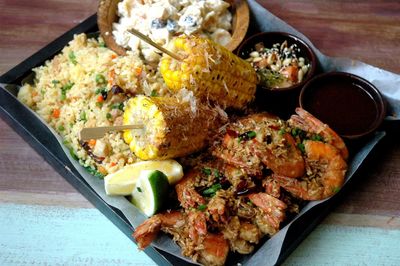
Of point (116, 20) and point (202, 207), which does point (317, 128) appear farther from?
point (116, 20)

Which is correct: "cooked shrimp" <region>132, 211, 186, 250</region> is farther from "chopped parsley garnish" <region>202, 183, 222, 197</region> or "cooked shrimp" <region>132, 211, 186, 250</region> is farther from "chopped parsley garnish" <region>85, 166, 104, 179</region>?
"chopped parsley garnish" <region>85, 166, 104, 179</region>

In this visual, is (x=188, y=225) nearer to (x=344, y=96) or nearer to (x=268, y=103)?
(x=268, y=103)

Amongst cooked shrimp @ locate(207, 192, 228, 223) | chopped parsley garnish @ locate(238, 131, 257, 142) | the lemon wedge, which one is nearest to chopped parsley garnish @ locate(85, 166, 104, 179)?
the lemon wedge

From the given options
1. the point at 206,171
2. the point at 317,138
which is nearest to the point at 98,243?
the point at 206,171

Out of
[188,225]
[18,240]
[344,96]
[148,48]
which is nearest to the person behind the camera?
[188,225]

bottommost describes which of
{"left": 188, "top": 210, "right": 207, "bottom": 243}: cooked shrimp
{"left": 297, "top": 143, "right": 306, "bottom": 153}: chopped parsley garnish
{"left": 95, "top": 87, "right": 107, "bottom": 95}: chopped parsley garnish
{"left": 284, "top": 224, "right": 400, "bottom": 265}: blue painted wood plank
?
{"left": 284, "top": 224, "right": 400, "bottom": 265}: blue painted wood plank

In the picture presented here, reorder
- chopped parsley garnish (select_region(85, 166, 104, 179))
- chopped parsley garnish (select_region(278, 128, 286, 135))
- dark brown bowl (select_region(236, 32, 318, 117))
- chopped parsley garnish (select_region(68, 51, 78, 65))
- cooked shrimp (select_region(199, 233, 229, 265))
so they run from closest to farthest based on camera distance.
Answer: cooked shrimp (select_region(199, 233, 229, 265)), chopped parsley garnish (select_region(278, 128, 286, 135)), chopped parsley garnish (select_region(85, 166, 104, 179)), dark brown bowl (select_region(236, 32, 318, 117)), chopped parsley garnish (select_region(68, 51, 78, 65))

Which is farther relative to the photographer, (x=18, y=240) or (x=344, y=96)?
(x=344, y=96)

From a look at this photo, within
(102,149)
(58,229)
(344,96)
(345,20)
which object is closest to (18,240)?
(58,229)
